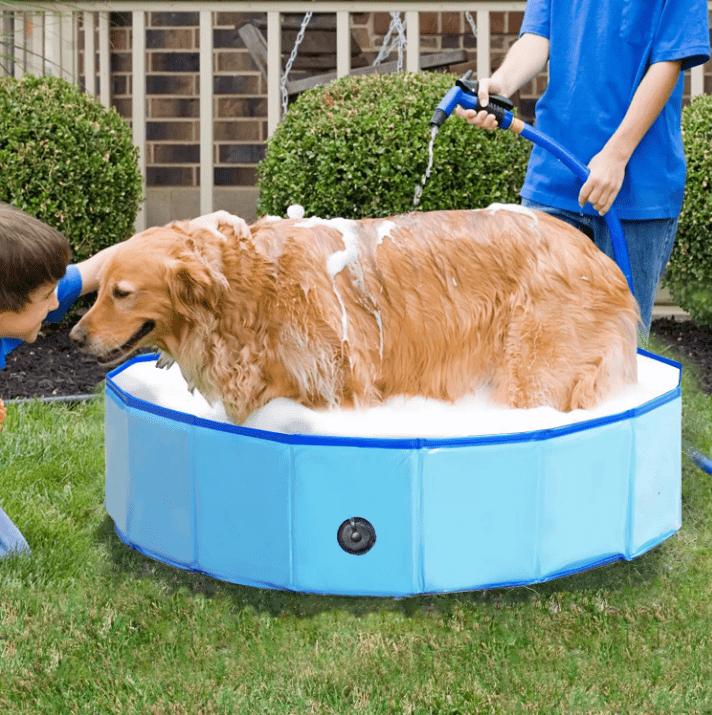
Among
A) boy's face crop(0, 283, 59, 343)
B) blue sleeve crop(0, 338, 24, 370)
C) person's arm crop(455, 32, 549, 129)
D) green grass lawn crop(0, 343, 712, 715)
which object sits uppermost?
person's arm crop(455, 32, 549, 129)

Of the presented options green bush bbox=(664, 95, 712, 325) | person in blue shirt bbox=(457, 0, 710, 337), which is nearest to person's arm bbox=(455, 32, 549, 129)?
person in blue shirt bbox=(457, 0, 710, 337)

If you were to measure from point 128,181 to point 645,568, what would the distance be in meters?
3.33

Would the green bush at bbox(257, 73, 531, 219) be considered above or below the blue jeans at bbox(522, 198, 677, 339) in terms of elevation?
above

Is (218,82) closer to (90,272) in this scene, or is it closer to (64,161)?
(64,161)

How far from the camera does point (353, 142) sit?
4.49m

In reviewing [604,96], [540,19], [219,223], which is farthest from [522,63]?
[219,223]

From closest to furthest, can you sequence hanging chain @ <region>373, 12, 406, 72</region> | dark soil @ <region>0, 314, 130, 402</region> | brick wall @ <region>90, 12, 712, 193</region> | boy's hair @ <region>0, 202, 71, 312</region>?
1. boy's hair @ <region>0, 202, 71, 312</region>
2. dark soil @ <region>0, 314, 130, 402</region>
3. hanging chain @ <region>373, 12, 406, 72</region>
4. brick wall @ <region>90, 12, 712, 193</region>

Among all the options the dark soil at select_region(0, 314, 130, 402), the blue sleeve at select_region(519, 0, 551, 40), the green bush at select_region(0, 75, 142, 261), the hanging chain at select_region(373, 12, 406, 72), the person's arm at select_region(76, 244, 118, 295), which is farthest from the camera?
the hanging chain at select_region(373, 12, 406, 72)

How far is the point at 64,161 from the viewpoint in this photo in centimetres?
467

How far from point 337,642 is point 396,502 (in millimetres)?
368

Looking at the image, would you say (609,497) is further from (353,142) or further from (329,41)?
(329,41)

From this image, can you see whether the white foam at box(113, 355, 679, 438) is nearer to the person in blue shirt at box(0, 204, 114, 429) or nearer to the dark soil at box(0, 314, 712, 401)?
the person in blue shirt at box(0, 204, 114, 429)

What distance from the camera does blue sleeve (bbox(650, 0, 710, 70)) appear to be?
2.48 meters

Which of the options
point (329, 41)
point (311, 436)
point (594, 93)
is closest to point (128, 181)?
Answer: point (329, 41)
